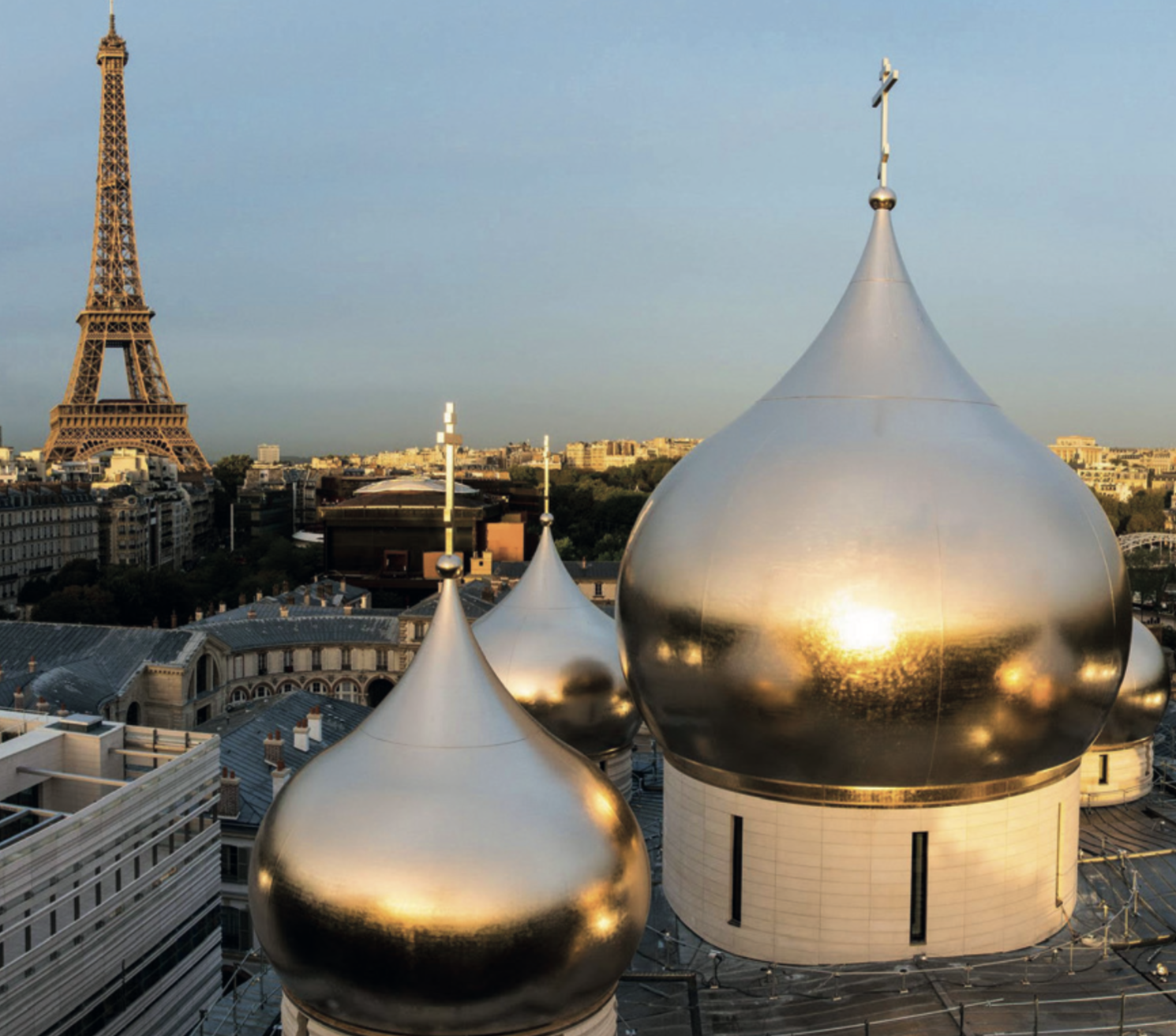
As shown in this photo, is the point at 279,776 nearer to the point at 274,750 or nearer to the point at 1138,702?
the point at 274,750

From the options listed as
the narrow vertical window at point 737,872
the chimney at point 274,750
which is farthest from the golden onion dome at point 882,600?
the chimney at point 274,750

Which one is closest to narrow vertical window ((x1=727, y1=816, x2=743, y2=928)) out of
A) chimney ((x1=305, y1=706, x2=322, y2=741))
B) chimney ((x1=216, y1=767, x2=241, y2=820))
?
chimney ((x1=216, y1=767, x2=241, y2=820))

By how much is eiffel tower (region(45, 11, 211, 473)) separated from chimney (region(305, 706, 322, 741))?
100664 millimetres

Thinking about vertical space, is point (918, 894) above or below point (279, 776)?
above

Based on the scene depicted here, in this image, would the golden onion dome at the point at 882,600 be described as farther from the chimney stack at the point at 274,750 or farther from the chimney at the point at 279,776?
the chimney stack at the point at 274,750

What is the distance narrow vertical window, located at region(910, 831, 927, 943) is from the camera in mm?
16625

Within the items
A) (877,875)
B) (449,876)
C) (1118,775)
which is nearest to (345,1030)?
(449,876)

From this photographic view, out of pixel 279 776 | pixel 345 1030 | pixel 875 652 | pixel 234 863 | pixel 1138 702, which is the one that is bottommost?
pixel 234 863

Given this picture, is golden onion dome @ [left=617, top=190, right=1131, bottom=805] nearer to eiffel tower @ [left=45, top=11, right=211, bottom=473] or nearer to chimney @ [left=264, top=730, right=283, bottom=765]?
chimney @ [left=264, top=730, right=283, bottom=765]

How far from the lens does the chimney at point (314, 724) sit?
124 feet

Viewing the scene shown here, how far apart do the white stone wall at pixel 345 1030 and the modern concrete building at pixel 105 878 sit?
681 centimetres

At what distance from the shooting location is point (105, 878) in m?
21.0

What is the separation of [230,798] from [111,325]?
110598mm

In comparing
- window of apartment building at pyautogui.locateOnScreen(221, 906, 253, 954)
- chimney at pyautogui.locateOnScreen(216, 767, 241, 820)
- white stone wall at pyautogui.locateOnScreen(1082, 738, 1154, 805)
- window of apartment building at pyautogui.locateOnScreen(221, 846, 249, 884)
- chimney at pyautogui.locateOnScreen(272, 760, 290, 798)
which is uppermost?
white stone wall at pyautogui.locateOnScreen(1082, 738, 1154, 805)
